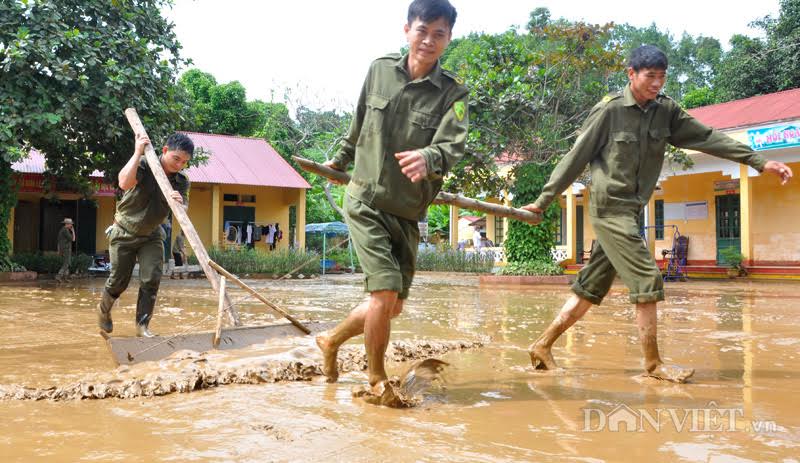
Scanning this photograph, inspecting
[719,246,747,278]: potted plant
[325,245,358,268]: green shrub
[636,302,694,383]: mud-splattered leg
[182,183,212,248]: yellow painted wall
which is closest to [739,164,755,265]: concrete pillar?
[719,246,747,278]: potted plant

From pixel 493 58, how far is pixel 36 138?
9.19 meters

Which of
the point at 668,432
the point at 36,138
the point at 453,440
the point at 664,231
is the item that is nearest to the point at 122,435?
the point at 453,440

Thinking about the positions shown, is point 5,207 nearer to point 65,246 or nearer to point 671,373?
point 65,246

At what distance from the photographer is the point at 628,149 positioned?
390 centimetres

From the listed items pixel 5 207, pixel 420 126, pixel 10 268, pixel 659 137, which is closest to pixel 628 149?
pixel 659 137

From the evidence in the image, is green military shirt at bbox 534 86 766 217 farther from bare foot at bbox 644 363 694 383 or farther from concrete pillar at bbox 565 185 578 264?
concrete pillar at bbox 565 185 578 264

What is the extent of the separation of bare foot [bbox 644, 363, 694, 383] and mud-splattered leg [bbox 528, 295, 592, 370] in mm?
540

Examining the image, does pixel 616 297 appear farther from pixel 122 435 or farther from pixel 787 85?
pixel 787 85

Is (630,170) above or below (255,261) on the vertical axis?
above

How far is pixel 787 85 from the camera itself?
23688 mm

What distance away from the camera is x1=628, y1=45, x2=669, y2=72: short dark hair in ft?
12.6

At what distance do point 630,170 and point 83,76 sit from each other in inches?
386

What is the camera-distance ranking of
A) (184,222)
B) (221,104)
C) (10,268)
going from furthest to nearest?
(221,104), (10,268), (184,222)

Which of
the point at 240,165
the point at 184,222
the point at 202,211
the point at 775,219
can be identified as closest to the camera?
the point at 184,222
